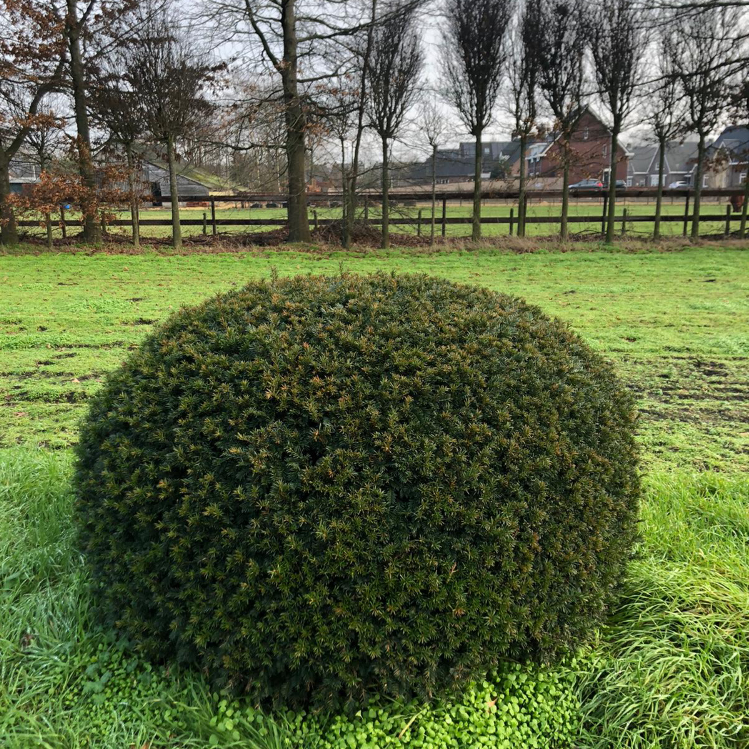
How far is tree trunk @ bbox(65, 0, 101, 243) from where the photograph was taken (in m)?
19.0

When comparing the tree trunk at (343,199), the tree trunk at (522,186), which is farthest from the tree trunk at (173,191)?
the tree trunk at (522,186)

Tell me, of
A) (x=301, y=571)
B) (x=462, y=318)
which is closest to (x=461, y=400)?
(x=462, y=318)

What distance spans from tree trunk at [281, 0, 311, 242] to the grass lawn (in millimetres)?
12493

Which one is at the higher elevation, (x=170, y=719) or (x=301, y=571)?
(x=301, y=571)

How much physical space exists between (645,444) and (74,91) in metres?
20.9

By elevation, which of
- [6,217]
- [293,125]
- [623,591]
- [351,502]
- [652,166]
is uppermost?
[652,166]

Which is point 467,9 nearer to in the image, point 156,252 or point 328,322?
point 156,252

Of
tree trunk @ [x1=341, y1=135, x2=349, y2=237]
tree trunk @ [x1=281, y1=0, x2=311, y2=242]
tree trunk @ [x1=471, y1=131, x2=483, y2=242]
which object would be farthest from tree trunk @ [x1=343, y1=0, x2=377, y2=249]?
tree trunk @ [x1=471, y1=131, x2=483, y2=242]

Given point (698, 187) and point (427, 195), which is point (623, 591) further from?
point (698, 187)

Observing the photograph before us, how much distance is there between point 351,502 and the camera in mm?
2191

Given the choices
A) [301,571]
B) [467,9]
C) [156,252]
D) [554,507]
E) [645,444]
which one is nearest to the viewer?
[301,571]

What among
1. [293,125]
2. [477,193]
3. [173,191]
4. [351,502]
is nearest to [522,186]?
[477,193]

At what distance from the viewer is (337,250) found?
1977cm

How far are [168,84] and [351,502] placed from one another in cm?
2038
